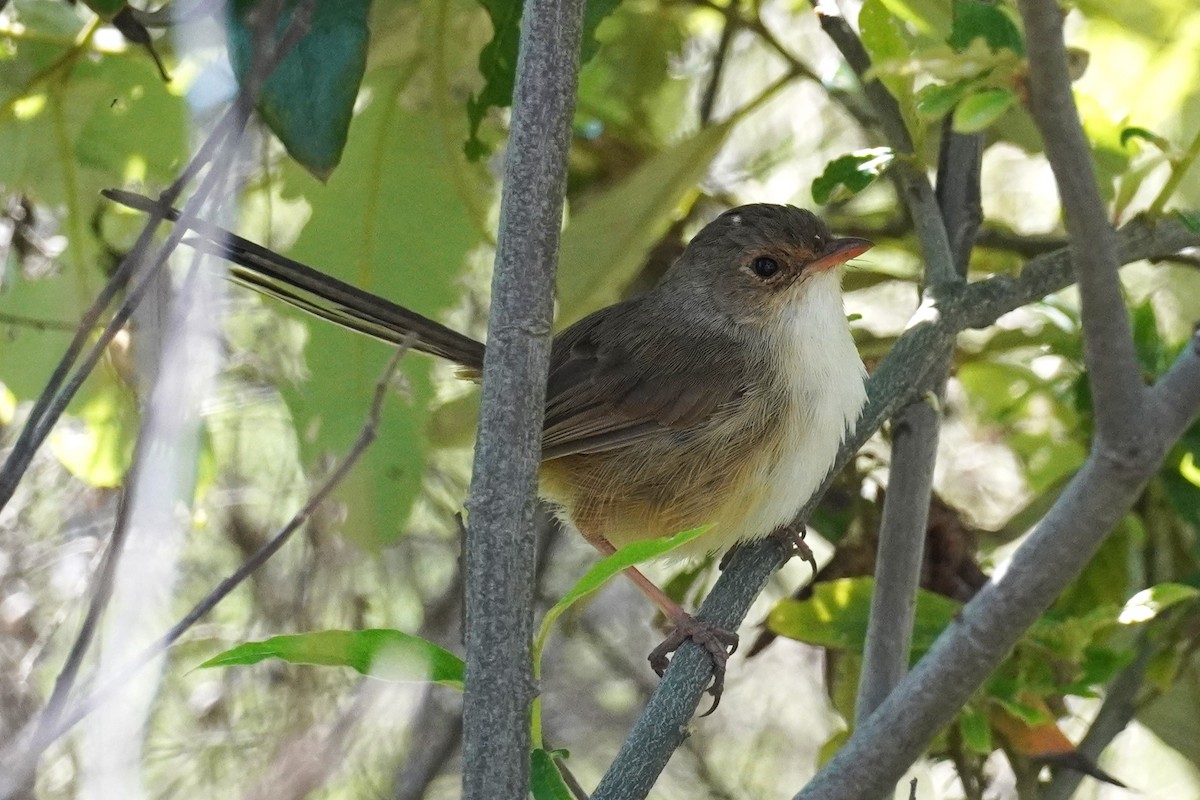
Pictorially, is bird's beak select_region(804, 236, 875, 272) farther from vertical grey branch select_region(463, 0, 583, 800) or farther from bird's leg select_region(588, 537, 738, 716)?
vertical grey branch select_region(463, 0, 583, 800)

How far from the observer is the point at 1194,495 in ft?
8.13

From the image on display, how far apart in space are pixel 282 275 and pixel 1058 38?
1.29 m

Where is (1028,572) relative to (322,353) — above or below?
below

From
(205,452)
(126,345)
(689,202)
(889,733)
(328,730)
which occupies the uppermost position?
(689,202)

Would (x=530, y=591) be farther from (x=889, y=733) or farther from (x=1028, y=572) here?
(x=1028, y=572)

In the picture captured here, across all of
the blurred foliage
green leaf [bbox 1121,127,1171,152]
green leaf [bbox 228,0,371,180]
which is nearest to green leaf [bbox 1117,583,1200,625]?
→ the blurred foliage

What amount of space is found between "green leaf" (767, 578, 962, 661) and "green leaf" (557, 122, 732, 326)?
0.77m

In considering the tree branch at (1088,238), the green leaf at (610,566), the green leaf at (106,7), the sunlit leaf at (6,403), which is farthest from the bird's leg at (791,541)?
the sunlit leaf at (6,403)

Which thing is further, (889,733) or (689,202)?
(689,202)

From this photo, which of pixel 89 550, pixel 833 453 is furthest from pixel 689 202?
pixel 89 550

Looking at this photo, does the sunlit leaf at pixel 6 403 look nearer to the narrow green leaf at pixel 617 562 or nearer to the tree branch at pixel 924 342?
the tree branch at pixel 924 342

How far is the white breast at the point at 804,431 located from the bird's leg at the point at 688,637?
159 mm

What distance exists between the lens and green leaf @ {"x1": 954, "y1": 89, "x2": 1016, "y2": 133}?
4.40 feet

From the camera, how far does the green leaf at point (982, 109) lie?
134cm
